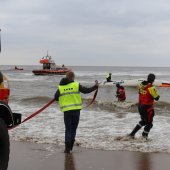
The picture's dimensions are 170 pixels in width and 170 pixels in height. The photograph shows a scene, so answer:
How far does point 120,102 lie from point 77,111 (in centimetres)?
1266

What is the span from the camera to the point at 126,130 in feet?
34.1

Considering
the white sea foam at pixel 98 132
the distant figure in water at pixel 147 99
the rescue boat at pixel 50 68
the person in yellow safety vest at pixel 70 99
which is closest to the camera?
the person in yellow safety vest at pixel 70 99

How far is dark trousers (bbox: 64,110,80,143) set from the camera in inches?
282

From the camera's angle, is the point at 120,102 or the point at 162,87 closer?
the point at 120,102

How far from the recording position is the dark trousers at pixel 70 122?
7.17 m

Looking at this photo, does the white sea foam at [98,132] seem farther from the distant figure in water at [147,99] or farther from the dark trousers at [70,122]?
the dark trousers at [70,122]

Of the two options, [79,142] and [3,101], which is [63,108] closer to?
[79,142]

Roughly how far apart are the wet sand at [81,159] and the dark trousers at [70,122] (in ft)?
1.06

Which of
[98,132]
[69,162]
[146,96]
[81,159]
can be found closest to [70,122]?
[81,159]

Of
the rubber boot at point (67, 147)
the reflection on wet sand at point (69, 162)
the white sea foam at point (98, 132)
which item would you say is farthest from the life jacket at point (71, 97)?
the white sea foam at point (98, 132)

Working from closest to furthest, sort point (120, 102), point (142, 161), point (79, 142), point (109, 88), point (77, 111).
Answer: point (142, 161) → point (77, 111) → point (79, 142) → point (120, 102) → point (109, 88)

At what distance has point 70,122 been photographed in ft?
23.7


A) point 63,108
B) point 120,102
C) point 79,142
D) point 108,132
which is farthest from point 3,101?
point 120,102

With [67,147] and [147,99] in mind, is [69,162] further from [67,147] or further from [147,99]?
[147,99]
